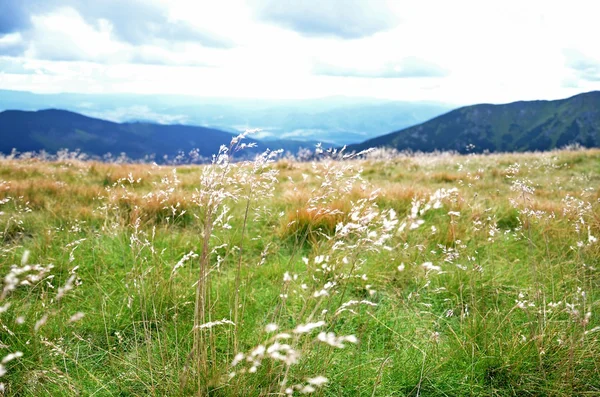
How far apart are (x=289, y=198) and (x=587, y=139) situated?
21456 cm

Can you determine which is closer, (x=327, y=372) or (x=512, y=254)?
(x=327, y=372)

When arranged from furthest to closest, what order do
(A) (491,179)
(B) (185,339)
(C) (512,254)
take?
(A) (491,179) → (C) (512,254) → (B) (185,339)

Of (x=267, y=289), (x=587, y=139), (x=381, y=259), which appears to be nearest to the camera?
(x=267, y=289)

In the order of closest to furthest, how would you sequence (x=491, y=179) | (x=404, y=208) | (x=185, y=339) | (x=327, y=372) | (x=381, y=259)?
(x=327, y=372)
(x=185, y=339)
(x=381, y=259)
(x=404, y=208)
(x=491, y=179)

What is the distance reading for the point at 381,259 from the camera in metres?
4.23

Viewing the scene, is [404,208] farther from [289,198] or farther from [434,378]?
[434,378]

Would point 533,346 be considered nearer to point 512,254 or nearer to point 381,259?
point 381,259

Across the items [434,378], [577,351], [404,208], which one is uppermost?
[404,208]

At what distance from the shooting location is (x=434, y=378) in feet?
8.25

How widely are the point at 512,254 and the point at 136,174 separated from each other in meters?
8.14

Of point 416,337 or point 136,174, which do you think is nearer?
point 416,337

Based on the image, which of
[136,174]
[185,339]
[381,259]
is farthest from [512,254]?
[136,174]

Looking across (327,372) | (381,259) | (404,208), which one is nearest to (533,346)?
(327,372)

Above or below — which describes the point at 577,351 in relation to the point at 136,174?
below
